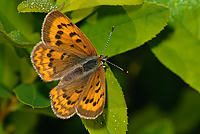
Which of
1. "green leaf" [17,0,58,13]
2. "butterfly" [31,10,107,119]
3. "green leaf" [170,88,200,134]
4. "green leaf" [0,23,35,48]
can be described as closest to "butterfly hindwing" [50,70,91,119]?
"butterfly" [31,10,107,119]

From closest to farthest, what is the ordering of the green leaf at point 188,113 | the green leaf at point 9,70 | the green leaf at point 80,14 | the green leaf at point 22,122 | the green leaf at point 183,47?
the green leaf at point 80,14, the green leaf at point 183,47, the green leaf at point 9,70, the green leaf at point 22,122, the green leaf at point 188,113

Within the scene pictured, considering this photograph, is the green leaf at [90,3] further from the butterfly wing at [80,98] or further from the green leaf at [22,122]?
the green leaf at [22,122]

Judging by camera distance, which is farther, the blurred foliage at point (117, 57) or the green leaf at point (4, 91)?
the green leaf at point (4, 91)

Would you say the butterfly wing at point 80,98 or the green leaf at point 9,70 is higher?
the butterfly wing at point 80,98

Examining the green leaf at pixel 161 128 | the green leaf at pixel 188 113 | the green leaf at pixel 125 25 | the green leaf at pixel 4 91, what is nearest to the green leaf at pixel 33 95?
the green leaf at pixel 4 91

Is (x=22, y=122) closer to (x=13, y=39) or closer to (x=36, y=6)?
(x=13, y=39)

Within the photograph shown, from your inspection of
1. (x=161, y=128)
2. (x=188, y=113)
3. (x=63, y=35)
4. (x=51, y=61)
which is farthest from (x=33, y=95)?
(x=188, y=113)
